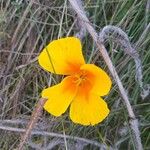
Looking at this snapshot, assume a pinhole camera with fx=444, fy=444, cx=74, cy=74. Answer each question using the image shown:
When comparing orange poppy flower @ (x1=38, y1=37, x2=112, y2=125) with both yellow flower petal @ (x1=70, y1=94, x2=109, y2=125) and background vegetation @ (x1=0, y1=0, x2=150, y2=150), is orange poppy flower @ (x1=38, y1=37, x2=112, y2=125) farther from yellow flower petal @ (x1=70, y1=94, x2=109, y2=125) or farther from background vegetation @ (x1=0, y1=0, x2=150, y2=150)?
background vegetation @ (x1=0, y1=0, x2=150, y2=150)

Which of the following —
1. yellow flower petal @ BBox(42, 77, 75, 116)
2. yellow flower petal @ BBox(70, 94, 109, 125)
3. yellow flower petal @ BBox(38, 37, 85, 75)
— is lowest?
yellow flower petal @ BBox(70, 94, 109, 125)

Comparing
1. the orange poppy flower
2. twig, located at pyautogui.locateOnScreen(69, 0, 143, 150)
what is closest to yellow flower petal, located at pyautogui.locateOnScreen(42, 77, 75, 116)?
the orange poppy flower

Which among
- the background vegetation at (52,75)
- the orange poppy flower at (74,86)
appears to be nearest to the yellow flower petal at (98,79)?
the orange poppy flower at (74,86)

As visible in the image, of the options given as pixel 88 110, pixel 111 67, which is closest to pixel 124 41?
pixel 111 67

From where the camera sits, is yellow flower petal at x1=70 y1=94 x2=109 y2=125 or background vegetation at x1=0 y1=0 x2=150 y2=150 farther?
background vegetation at x1=0 y1=0 x2=150 y2=150

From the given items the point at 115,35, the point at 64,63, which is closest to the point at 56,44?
the point at 64,63

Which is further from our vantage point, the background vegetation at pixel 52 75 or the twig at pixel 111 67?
the background vegetation at pixel 52 75

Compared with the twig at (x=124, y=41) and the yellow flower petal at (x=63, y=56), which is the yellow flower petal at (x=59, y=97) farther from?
the twig at (x=124, y=41)

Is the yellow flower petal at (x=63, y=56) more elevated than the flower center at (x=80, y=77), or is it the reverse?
the yellow flower petal at (x=63, y=56)
